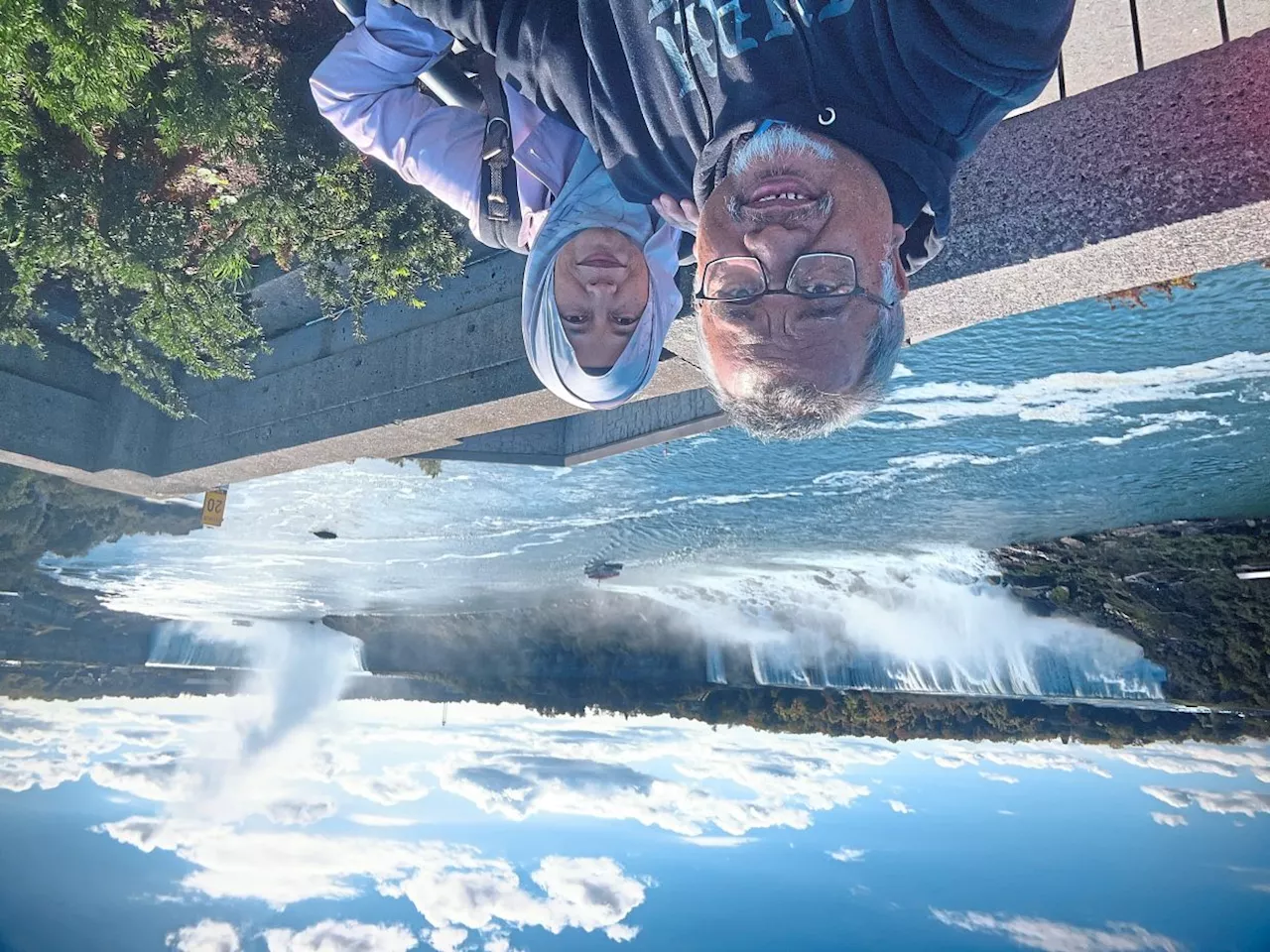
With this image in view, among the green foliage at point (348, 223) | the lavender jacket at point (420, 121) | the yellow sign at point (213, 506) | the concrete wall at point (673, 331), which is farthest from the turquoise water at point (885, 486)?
the lavender jacket at point (420, 121)

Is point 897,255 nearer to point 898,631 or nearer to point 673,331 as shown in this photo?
point 673,331

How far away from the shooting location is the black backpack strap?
8.40ft

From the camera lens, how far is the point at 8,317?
15.4 ft

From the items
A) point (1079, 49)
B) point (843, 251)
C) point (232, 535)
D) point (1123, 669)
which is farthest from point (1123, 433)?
point (232, 535)

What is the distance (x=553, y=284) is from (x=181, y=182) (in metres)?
3.61

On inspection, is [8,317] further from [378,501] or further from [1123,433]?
[1123,433]

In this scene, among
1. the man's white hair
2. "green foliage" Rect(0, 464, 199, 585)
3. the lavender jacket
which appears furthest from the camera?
"green foliage" Rect(0, 464, 199, 585)

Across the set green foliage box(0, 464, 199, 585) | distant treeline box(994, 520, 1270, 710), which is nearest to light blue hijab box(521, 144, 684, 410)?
distant treeline box(994, 520, 1270, 710)

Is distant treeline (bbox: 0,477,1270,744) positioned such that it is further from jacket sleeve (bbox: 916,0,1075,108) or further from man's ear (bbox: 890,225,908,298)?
jacket sleeve (bbox: 916,0,1075,108)

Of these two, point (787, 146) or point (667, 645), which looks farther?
point (667, 645)

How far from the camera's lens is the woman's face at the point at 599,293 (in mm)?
2209

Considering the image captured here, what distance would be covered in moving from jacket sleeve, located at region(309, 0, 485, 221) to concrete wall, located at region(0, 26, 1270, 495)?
4.21 ft

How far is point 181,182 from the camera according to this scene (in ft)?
14.9

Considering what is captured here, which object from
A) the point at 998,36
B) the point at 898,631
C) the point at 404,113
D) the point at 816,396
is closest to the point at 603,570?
the point at 898,631
